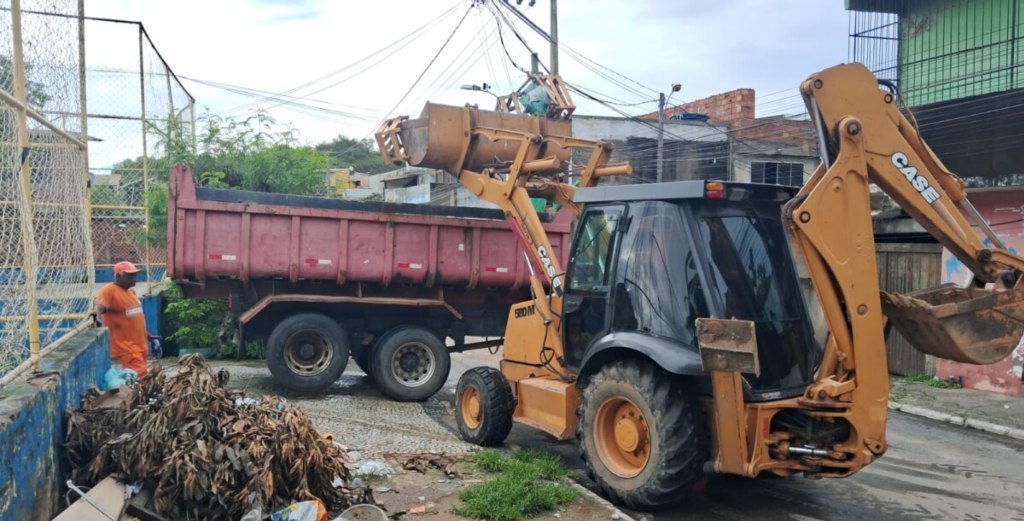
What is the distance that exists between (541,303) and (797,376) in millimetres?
2410

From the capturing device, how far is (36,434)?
3727 millimetres

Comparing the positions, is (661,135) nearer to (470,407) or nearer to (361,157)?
(470,407)

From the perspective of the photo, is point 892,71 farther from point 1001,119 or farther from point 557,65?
point 557,65

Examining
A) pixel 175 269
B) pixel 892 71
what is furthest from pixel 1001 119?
pixel 175 269

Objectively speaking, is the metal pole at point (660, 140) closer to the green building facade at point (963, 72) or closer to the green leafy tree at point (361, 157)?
the green building facade at point (963, 72)

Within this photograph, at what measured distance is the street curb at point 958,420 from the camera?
8.17 m

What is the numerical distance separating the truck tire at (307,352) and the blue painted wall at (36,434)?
12.3 ft

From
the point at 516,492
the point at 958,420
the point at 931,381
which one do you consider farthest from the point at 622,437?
the point at 931,381

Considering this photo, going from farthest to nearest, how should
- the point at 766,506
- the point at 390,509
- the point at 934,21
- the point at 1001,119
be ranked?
the point at 934,21, the point at 1001,119, the point at 766,506, the point at 390,509

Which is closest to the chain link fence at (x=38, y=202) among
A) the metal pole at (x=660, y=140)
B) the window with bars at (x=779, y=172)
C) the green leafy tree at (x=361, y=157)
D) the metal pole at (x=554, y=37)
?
the metal pole at (x=554, y=37)

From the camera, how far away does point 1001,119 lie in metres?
9.87

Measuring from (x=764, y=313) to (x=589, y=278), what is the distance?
1.46m

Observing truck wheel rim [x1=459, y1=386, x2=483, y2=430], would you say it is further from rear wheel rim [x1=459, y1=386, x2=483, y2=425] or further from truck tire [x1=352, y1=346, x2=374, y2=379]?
truck tire [x1=352, y1=346, x2=374, y2=379]

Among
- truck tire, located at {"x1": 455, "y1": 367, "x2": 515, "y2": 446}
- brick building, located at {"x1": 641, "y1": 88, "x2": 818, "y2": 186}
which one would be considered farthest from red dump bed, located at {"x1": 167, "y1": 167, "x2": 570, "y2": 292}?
brick building, located at {"x1": 641, "y1": 88, "x2": 818, "y2": 186}
